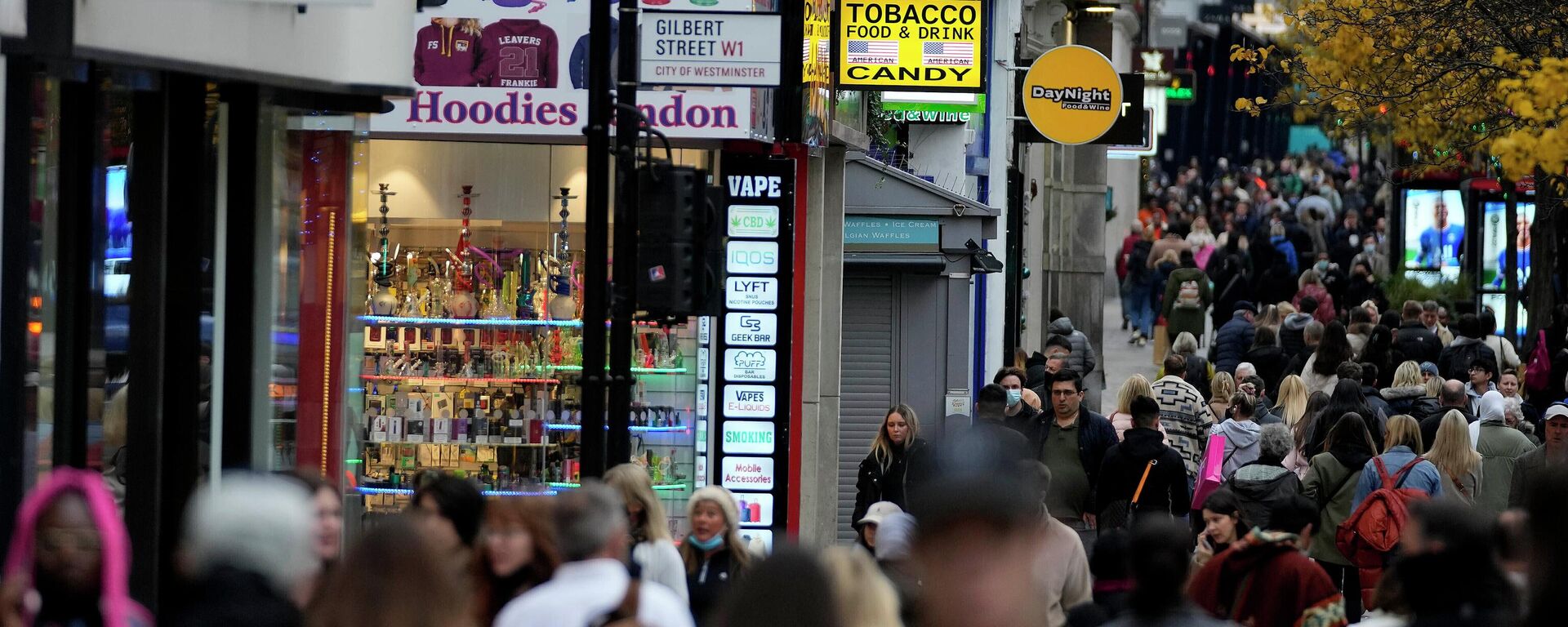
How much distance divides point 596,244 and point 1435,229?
2518 cm

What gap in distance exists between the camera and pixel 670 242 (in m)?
10.4

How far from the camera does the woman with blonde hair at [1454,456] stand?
12.6 m

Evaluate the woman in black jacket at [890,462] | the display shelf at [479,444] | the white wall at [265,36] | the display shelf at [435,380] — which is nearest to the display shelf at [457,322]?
the display shelf at [435,380]

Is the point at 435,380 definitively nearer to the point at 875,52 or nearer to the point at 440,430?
the point at 440,430

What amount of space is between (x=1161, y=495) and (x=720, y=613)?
8.28 metres

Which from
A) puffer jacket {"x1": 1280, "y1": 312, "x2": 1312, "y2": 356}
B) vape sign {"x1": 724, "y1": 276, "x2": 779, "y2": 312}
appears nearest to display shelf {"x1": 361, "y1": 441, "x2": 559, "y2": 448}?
vape sign {"x1": 724, "y1": 276, "x2": 779, "y2": 312}

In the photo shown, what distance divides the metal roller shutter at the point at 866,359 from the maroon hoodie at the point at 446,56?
615 centimetres

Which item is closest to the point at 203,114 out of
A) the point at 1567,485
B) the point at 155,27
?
the point at 155,27

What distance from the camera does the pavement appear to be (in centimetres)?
2773

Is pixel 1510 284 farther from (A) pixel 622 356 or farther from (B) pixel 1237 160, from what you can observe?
(B) pixel 1237 160

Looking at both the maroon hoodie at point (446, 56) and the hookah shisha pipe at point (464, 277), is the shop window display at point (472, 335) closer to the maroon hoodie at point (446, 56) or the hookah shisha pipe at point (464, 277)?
the hookah shisha pipe at point (464, 277)

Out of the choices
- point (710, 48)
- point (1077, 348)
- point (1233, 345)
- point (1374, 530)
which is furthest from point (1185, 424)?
point (1233, 345)

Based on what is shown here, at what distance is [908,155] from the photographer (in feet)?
74.2

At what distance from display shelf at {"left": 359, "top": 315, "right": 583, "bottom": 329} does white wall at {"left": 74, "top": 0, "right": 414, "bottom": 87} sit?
12.8 ft
